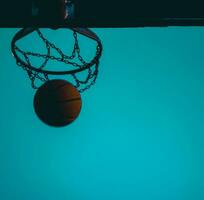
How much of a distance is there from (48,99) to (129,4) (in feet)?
3.01

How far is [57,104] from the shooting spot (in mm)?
2730

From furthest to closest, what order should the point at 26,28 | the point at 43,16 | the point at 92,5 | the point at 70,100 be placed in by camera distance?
1. the point at 92,5
2. the point at 70,100
3. the point at 26,28
4. the point at 43,16

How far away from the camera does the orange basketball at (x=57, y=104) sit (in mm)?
2732

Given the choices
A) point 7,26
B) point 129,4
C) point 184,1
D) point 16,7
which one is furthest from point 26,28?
point 184,1

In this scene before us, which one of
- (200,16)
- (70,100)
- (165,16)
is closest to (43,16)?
(70,100)

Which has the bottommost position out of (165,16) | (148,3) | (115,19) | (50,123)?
(50,123)

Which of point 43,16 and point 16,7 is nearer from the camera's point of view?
point 43,16

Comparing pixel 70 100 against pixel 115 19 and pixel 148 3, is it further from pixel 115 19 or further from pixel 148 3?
pixel 148 3

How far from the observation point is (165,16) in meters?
2.72

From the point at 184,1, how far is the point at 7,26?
49.5 inches

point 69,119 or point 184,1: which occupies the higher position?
point 184,1

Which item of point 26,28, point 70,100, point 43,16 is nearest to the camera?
point 43,16

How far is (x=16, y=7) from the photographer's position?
116 inches

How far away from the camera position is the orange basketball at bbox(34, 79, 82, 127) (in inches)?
108
